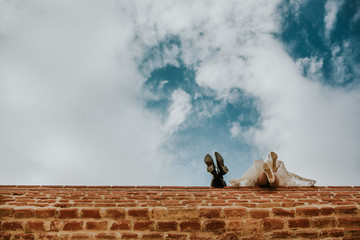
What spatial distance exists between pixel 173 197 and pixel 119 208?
2.49ft

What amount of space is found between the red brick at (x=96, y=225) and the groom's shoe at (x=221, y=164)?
96.5 inches

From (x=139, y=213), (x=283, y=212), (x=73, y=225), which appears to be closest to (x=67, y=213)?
(x=73, y=225)

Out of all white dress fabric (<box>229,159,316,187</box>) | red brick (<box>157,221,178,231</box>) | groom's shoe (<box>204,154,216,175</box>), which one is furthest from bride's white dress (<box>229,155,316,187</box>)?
red brick (<box>157,221,178,231</box>)

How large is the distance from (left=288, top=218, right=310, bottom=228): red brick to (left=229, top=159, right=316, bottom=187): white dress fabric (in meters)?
1.09

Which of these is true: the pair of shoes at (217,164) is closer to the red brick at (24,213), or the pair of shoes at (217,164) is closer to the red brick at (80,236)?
the red brick at (80,236)

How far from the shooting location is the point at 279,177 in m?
3.76

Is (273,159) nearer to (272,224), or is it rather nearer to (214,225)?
(272,224)

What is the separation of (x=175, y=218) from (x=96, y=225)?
844mm

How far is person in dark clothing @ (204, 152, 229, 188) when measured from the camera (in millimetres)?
4332

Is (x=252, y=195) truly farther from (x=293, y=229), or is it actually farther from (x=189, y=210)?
(x=189, y=210)

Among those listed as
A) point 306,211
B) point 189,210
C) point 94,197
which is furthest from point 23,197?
point 306,211

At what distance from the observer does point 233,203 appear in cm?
281

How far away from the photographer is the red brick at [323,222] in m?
2.55

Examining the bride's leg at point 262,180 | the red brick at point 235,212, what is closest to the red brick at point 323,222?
the red brick at point 235,212
